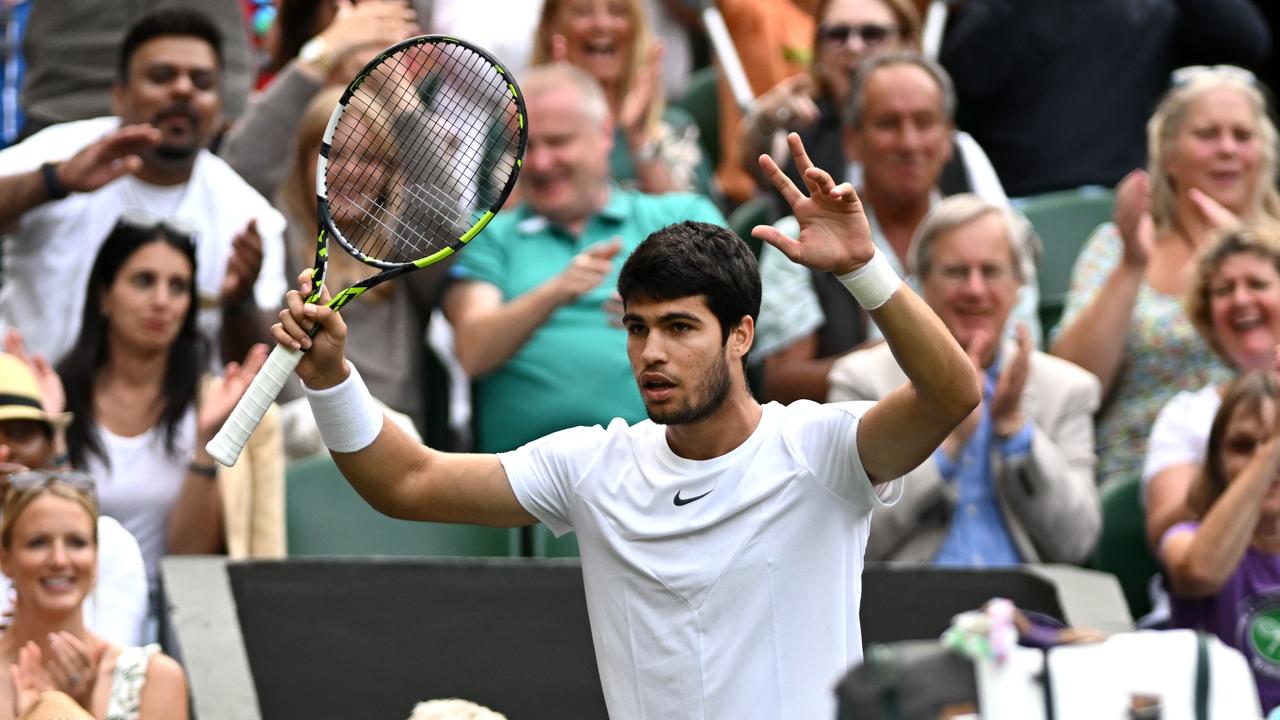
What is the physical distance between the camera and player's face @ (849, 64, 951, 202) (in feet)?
21.5

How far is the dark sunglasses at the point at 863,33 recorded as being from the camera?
732cm

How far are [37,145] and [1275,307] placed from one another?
153 inches

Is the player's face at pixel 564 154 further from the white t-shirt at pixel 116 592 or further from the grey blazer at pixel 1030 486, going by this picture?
the white t-shirt at pixel 116 592

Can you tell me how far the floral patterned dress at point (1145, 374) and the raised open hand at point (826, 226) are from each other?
3054 millimetres

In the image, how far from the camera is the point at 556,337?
6.15 m

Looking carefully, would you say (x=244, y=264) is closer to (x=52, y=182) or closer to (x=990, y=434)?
(x=52, y=182)

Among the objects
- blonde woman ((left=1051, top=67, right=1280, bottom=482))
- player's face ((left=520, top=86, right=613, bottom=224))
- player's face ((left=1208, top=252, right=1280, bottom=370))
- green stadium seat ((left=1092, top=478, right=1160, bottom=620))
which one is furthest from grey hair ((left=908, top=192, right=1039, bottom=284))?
player's face ((left=520, top=86, right=613, bottom=224))

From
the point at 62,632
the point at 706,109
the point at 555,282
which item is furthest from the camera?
the point at 706,109

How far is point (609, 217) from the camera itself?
6383 mm

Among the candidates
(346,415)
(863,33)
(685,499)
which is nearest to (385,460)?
(346,415)

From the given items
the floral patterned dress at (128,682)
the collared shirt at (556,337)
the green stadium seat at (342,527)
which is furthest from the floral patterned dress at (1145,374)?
the floral patterned dress at (128,682)

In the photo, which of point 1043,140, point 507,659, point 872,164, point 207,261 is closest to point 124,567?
point 507,659

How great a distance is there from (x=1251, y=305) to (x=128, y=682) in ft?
11.1

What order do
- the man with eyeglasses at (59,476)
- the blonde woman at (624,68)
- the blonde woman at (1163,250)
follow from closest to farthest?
the man with eyeglasses at (59,476) → the blonde woman at (1163,250) → the blonde woman at (624,68)
